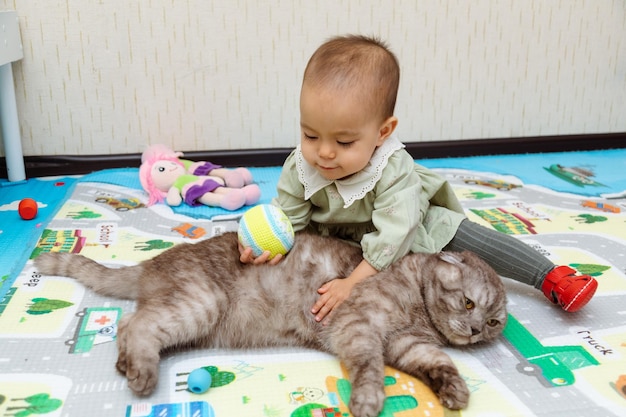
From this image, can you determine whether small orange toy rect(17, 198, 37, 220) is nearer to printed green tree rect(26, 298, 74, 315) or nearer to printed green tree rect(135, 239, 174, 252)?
printed green tree rect(135, 239, 174, 252)

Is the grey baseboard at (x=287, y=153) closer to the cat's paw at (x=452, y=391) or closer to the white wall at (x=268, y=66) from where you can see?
the white wall at (x=268, y=66)

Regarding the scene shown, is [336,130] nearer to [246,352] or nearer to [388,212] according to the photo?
[388,212]

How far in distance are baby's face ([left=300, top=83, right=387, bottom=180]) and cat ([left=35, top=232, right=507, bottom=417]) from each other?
26 centimetres

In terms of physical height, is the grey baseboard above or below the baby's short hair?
below

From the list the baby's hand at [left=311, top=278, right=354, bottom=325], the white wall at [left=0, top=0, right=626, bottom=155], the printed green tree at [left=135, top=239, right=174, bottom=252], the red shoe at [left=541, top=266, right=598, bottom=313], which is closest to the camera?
the baby's hand at [left=311, top=278, right=354, bottom=325]

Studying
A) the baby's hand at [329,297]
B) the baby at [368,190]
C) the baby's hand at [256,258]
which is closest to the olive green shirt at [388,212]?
the baby at [368,190]

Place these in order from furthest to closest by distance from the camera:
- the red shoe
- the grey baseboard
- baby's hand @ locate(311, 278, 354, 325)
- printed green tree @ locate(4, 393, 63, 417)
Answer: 1. the grey baseboard
2. the red shoe
3. baby's hand @ locate(311, 278, 354, 325)
4. printed green tree @ locate(4, 393, 63, 417)

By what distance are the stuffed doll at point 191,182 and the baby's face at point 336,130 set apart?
3.36 feet

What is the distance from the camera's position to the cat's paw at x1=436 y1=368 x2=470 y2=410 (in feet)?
4.72

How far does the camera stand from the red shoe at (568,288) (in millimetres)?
1788

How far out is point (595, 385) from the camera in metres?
1.53

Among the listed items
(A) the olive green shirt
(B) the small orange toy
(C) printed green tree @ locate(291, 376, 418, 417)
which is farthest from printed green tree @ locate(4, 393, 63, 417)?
(B) the small orange toy

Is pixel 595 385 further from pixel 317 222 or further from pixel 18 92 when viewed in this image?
pixel 18 92

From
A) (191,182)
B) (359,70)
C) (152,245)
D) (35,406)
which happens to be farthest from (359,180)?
(191,182)
